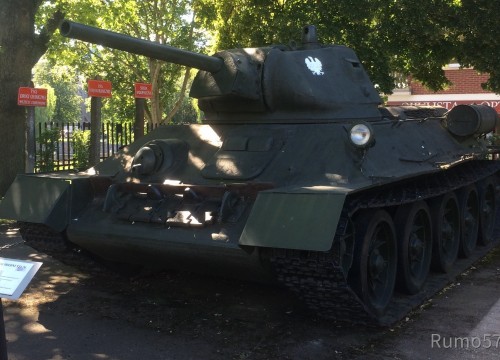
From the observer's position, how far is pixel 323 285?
5.18 metres

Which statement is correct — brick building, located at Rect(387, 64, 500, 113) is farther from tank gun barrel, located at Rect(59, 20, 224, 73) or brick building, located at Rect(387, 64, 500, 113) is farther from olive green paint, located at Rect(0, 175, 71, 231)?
olive green paint, located at Rect(0, 175, 71, 231)

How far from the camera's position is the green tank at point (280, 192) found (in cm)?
525

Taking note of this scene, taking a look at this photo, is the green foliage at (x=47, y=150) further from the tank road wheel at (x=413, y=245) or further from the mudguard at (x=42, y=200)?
the tank road wheel at (x=413, y=245)

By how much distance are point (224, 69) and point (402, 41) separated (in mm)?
9704

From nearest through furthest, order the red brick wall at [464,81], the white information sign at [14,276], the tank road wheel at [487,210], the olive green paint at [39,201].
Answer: the white information sign at [14,276], the olive green paint at [39,201], the tank road wheel at [487,210], the red brick wall at [464,81]

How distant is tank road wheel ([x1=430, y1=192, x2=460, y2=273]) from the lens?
24.9 feet

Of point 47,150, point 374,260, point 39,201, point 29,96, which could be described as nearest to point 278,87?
point 374,260

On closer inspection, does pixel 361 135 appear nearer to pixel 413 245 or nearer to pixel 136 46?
pixel 413 245

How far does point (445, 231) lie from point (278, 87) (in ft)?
9.35

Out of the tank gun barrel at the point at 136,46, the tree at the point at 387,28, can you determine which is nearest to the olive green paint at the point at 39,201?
the tank gun barrel at the point at 136,46

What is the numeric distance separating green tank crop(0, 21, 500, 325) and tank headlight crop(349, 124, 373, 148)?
0.04 feet

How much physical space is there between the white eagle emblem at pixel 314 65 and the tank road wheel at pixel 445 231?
6.65 feet

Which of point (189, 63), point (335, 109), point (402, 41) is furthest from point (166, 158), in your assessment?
point (402, 41)

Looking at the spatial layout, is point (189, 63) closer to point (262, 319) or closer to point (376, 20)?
point (262, 319)
